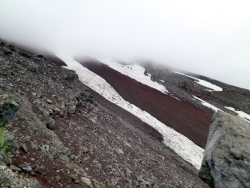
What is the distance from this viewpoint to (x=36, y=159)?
11.1 meters

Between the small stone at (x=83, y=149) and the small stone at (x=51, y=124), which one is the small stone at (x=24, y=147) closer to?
the small stone at (x=51, y=124)

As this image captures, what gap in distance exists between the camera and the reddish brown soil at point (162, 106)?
1632 inches

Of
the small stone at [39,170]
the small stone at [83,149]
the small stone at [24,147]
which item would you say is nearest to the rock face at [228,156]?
the small stone at [83,149]

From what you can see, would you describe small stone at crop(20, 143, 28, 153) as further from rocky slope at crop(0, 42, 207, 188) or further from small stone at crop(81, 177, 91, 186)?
small stone at crop(81, 177, 91, 186)

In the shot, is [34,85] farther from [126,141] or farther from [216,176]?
[216,176]

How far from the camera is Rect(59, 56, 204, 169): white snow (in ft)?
102

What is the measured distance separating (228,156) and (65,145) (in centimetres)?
1005

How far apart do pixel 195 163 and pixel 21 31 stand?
56736 mm

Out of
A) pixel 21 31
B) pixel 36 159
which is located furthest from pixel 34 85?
pixel 21 31

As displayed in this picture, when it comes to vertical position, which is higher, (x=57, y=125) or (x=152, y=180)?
(x=57, y=125)

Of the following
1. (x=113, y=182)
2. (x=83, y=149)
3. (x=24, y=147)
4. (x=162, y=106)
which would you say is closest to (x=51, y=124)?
(x=83, y=149)

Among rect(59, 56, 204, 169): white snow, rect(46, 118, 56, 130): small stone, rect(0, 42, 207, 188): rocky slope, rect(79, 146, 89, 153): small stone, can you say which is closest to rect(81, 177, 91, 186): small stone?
rect(0, 42, 207, 188): rocky slope

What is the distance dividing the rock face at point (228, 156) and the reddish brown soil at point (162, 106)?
24639 mm

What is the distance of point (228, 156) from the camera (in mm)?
12203
